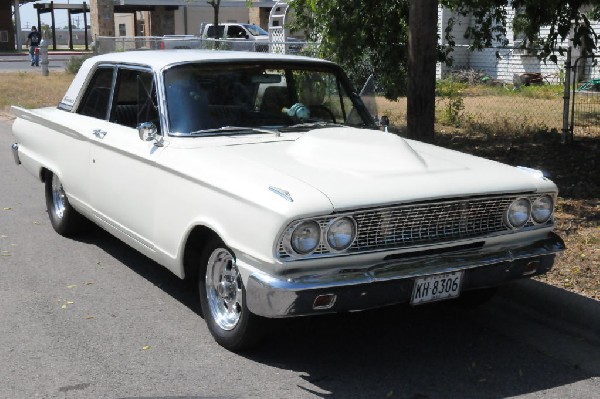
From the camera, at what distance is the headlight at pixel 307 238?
4305mm

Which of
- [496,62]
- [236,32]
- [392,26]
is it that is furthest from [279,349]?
[236,32]

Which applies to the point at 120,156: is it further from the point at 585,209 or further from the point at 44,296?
the point at 585,209

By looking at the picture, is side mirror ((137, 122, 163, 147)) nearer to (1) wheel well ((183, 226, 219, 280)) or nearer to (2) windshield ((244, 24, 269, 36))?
(1) wheel well ((183, 226, 219, 280))

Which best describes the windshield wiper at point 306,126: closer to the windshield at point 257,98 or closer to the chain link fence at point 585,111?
the windshield at point 257,98

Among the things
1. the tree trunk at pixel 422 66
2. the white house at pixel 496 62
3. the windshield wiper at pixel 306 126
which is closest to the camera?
the windshield wiper at pixel 306 126

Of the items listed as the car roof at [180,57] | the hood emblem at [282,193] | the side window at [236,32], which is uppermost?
the side window at [236,32]

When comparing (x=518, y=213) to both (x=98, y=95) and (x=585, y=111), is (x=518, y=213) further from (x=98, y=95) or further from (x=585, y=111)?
(x=585, y=111)

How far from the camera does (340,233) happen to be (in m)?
4.38

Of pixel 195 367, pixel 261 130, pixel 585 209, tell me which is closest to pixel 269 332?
pixel 195 367

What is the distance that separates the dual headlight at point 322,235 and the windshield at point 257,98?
153cm

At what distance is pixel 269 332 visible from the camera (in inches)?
190

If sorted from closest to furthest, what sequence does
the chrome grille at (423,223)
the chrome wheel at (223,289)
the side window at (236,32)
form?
the chrome grille at (423,223), the chrome wheel at (223,289), the side window at (236,32)

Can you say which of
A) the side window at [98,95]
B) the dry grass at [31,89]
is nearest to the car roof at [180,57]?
the side window at [98,95]

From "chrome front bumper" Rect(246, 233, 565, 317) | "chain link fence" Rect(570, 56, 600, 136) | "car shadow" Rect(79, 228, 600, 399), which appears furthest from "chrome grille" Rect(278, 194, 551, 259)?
"chain link fence" Rect(570, 56, 600, 136)
